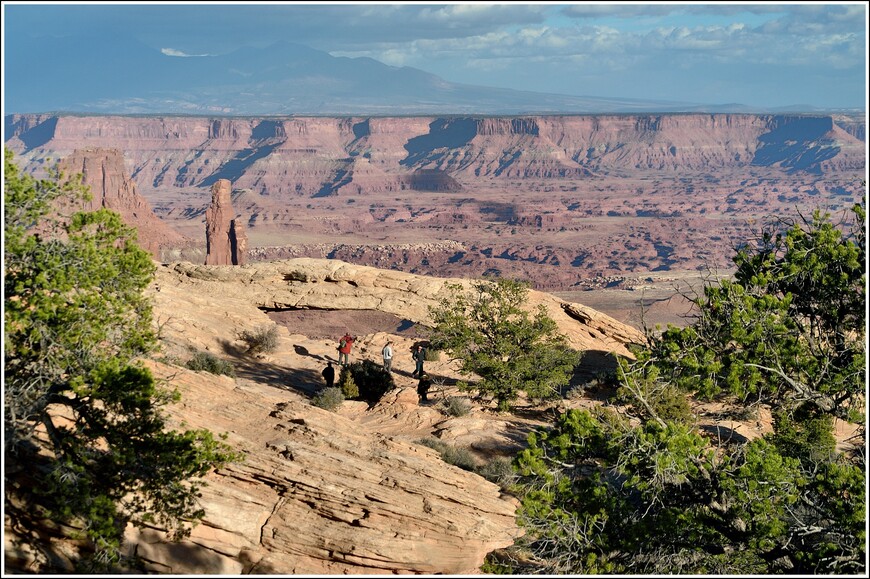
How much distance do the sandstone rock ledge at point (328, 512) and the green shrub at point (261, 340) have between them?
1331 centimetres

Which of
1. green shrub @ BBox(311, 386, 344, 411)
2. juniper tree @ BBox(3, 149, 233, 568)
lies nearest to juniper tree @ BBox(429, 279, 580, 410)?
green shrub @ BBox(311, 386, 344, 411)

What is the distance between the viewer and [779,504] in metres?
13.6

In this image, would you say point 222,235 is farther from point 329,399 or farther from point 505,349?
point 329,399

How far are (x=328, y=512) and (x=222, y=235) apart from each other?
9372cm

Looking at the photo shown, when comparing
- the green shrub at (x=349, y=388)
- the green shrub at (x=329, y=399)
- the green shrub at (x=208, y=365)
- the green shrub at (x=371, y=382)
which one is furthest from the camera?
the green shrub at (x=371, y=382)

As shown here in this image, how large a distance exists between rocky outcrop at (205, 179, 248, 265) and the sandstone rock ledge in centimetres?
8768

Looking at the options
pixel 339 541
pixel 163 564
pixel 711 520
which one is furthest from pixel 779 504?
pixel 163 564

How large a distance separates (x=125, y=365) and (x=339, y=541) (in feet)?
16.5

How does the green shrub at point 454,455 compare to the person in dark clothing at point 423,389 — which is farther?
the person in dark clothing at point 423,389

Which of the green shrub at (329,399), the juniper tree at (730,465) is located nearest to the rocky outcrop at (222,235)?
the green shrub at (329,399)

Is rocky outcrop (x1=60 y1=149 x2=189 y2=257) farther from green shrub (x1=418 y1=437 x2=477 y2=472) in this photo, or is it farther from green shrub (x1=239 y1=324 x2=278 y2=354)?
green shrub (x1=418 y1=437 x2=477 y2=472)

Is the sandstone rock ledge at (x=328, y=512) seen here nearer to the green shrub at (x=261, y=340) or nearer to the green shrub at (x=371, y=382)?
the green shrub at (x=371, y=382)

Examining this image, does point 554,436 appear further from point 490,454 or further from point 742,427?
point 742,427

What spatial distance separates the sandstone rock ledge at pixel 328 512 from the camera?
14656 mm
